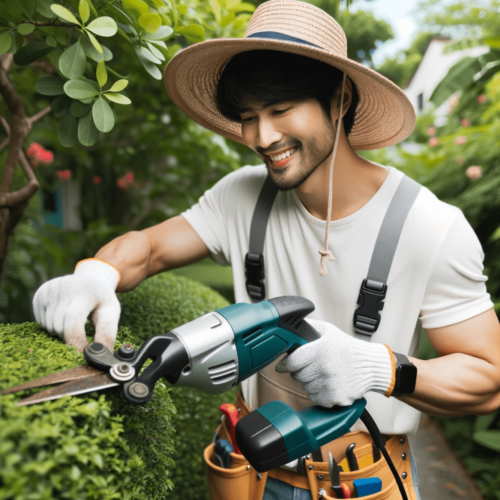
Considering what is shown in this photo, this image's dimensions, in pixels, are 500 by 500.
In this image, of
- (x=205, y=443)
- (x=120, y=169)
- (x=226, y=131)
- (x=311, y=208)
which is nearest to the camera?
(x=311, y=208)

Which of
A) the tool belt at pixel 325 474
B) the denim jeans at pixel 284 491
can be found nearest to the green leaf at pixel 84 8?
the tool belt at pixel 325 474

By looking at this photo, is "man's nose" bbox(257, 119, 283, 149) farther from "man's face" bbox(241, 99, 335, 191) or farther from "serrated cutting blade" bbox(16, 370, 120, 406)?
"serrated cutting blade" bbox(16, 370, 120, 406)

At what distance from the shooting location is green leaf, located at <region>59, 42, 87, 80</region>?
1.25 m

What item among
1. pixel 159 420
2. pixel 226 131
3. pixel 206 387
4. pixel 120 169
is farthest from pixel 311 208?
pixel 120 169

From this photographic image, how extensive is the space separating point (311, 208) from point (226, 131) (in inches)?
22.4

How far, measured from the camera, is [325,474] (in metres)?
1.51

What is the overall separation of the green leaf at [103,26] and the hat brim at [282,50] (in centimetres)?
36

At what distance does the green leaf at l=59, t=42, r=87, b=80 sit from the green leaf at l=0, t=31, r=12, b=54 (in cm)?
18

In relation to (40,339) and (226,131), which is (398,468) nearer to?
(40,339)

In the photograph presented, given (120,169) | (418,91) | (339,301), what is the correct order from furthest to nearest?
(418,91)
(120,169)
(339,301)

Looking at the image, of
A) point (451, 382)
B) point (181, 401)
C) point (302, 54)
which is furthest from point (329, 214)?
point (181, 401)

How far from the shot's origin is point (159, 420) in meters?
1.05

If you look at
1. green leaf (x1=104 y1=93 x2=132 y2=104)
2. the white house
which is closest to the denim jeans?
green leaf (x1=104 y1=93 x2=132 y2=104)

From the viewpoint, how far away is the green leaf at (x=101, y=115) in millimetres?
1292
